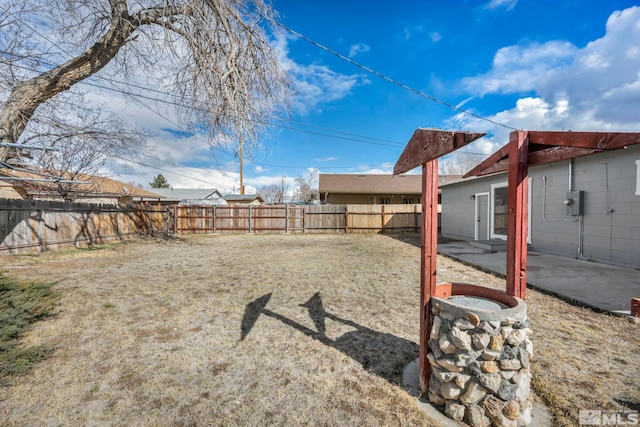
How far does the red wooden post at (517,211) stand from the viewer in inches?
79.0

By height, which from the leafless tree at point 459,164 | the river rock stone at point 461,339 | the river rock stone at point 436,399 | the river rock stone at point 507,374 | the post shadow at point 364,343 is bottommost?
the post shadow at point 364,343

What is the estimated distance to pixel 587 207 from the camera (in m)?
5.79

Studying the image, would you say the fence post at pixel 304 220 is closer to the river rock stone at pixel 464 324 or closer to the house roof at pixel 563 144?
the house roof at pixel 563 144

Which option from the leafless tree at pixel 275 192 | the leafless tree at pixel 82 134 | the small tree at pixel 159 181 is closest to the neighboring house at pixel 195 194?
the leafless tree at pixel 275 192

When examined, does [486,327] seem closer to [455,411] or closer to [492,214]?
[455,411]

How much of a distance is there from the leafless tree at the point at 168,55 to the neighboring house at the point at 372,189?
568 inches

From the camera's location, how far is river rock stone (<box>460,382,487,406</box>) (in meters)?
1.62

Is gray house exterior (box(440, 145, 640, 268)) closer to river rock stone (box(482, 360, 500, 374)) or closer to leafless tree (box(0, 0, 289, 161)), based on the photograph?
river rock stone (box(482, 360, 500, 374))

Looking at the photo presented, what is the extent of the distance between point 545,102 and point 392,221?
42.3ft

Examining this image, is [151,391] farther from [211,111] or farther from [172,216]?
[172,216]

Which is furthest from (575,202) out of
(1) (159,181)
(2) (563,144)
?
(1) (159,181)

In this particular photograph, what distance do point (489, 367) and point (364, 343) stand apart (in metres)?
1.27

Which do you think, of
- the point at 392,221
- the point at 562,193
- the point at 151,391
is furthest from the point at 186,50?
the point at 392,221

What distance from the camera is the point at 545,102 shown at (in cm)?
1617
